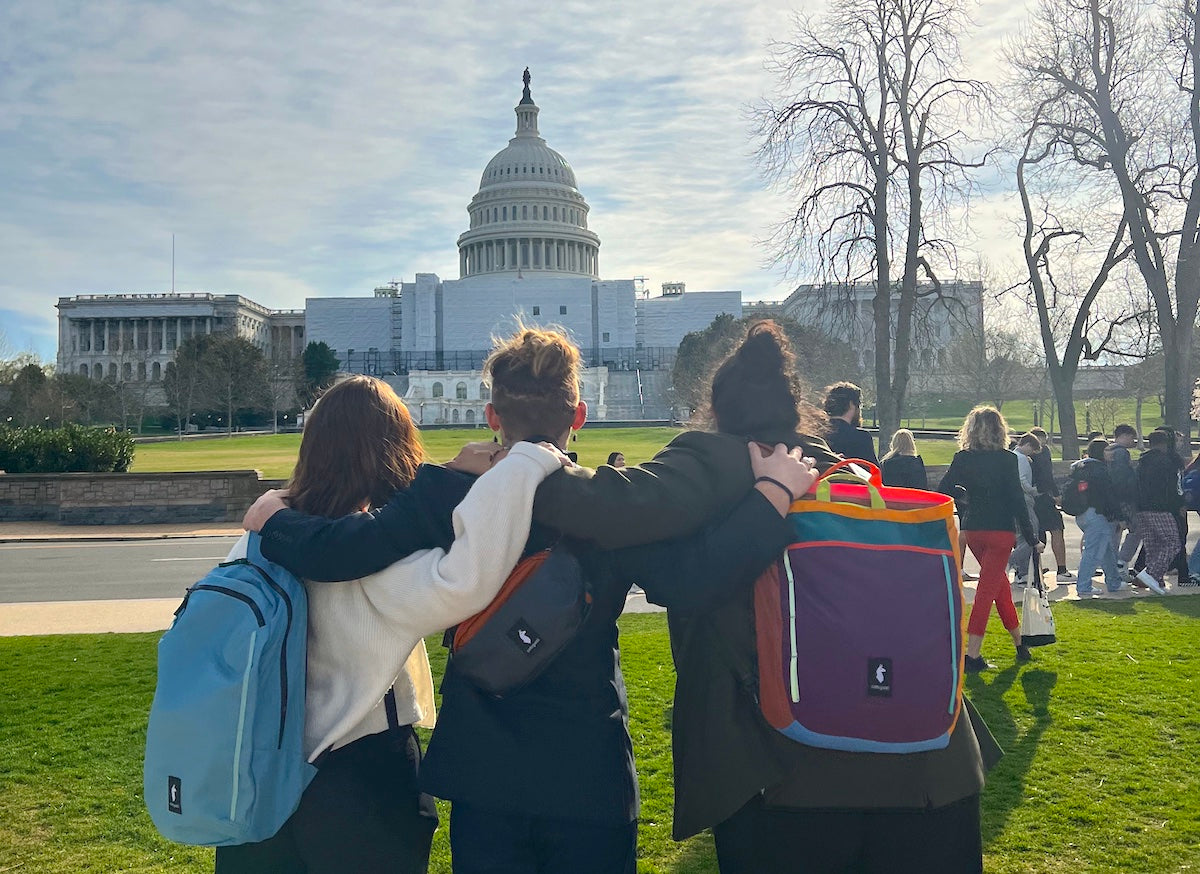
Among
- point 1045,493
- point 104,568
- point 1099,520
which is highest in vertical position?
point 1045,493

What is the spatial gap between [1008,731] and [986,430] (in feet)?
7.70

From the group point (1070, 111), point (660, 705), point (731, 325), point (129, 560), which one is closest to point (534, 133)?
point (731, 325)

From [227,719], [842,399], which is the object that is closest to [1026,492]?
[842,399]

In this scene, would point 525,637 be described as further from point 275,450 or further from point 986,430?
point 275,450

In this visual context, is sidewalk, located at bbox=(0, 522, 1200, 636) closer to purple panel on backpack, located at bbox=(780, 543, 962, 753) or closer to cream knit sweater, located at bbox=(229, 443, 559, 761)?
purple panel on backpack, located at bbox=(780, 543, 962, 753)

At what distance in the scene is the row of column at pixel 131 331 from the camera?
361 ft

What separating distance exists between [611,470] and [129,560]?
1537 centimetres

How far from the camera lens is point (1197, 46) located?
64.3ft

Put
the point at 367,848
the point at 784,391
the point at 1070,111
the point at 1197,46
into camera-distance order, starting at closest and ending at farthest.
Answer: the point at 367,848, the point at 784,391, the point at 1197,46, the point at 1070,111

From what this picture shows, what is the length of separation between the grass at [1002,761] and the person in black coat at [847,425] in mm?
1746

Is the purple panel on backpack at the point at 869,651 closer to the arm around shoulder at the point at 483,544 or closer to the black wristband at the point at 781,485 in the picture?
the black wristband at the point at 781,485

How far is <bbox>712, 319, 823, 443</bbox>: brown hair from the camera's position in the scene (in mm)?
2818

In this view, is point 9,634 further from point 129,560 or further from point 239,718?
point 239,718

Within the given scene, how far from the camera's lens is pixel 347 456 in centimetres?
286
